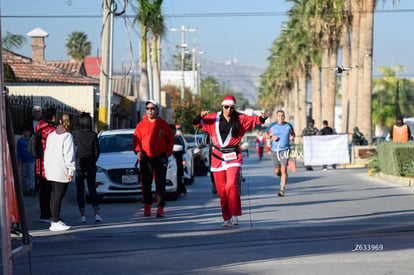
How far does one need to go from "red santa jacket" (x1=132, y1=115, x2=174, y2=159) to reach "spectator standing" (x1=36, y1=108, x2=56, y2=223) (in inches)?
60.0

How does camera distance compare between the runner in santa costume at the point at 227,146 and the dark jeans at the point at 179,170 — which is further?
the dark jeans at the point at 179,170

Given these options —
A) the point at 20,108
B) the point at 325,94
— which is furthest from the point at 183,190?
the point at 325,94

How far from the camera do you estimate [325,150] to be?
102 feet

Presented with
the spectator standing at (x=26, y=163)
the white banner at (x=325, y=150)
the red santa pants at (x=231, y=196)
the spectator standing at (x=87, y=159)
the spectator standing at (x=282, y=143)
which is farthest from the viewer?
the white banner at (x=325, y=150)

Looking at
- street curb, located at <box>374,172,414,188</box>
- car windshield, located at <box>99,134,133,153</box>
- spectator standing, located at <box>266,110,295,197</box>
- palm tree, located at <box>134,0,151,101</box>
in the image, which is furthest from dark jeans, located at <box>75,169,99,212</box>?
palm tree, located at <box>134,0,151,101</box>

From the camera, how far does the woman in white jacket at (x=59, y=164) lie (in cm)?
1182

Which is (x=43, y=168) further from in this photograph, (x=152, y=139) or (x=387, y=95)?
(x=387, y=95)

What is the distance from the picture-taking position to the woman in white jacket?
11.8 metres

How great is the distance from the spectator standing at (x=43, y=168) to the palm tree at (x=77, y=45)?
76.7m

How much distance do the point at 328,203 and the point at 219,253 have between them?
6.90 meters

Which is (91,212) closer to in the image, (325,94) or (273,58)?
(325,94)

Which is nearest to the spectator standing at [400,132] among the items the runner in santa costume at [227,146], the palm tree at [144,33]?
the runner in santa costume at [227,146]

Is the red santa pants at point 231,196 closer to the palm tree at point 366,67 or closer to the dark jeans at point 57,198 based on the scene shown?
the dark jeans at point 57,198

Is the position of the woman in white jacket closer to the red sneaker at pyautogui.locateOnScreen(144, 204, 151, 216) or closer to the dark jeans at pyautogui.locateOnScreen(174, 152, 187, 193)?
the red sneaker at pyautogui.locateOnScreen(144, 204, 151, 216)
